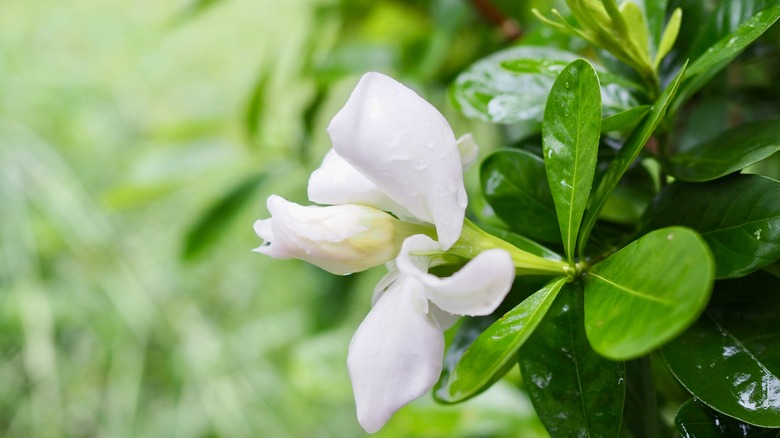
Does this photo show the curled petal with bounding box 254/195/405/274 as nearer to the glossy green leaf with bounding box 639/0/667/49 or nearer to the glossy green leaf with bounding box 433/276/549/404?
the glossy green leaf with bounding box 433/276/549/404

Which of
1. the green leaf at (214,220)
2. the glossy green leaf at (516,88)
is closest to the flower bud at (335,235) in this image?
the glossy green leaf at (516,88)

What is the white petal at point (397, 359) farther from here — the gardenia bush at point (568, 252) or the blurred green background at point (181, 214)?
the blurred green background at point (181, 214)

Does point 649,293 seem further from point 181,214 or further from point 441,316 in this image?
point 181,214

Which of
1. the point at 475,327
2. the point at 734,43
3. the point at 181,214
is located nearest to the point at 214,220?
the point at 475,327

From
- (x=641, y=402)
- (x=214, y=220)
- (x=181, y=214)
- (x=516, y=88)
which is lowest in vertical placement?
(x=181, y=214)

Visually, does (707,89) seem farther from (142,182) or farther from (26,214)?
(26,214)

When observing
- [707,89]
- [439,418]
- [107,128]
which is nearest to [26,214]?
[107,128]
